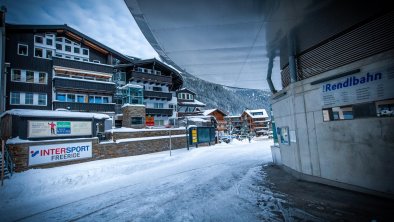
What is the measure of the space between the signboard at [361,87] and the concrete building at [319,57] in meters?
0.03

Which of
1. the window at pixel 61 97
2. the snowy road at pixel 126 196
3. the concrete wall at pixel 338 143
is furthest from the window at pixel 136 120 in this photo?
the concrete wall at pixel 338 143

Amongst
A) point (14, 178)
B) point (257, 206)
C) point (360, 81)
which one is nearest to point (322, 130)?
point (360, 81)

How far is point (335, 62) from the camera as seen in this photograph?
7.70 meters

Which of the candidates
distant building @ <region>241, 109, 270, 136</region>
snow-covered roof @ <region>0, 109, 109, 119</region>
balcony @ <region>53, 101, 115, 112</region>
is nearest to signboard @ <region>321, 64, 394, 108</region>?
snow-covered roof @ <region>0, 109, 109, 119</region>

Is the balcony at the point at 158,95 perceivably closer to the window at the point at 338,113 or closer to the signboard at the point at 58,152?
the signboard at the point at 58,152

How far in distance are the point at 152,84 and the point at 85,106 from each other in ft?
46.3

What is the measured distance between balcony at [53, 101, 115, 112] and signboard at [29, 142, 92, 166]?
15.1 meters

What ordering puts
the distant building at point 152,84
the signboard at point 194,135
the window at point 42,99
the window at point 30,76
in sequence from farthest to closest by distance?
1. the distant building at point 152,84
2. the window at point 42,99
3. the window at point 30,76
4. the signboard at point 194,135

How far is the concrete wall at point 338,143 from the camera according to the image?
6.00 metres

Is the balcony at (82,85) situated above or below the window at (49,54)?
below

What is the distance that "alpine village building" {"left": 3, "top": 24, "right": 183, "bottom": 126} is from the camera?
80.8 feet

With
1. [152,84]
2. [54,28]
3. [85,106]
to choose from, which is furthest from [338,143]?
[152,84]

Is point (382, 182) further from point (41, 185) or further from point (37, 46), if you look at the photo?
point (37, 46)

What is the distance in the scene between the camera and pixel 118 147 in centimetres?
1753
